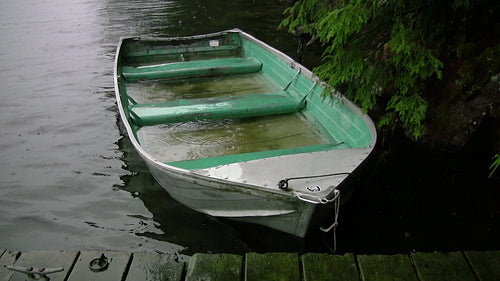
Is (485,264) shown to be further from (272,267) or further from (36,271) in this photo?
(36,271)

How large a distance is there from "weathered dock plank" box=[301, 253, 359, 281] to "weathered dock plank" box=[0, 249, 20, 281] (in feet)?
7.33

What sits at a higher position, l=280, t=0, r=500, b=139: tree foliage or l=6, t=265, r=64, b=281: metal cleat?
l=280, t=0, r=500, b=139: tree foliage

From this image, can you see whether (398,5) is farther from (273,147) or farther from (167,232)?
(167,232)

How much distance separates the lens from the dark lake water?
15.3 feet

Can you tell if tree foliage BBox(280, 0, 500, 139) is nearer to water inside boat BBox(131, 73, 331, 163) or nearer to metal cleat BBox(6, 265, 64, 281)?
water inside boat BBox(131, 73, 331, 163)

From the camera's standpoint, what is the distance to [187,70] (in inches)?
320

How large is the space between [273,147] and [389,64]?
1.84 meters

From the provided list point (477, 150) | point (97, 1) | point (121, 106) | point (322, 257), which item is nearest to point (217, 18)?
point (97, 1)

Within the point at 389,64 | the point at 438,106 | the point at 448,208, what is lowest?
the point at 448,208

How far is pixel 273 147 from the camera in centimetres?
534

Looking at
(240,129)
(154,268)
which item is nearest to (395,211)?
(240,129)

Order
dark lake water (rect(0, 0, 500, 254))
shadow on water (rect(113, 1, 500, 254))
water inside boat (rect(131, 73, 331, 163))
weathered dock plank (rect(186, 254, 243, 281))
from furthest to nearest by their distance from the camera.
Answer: water inside boat (rect(131, 73, 331, 163)) → dark lake water (rect(0, 0, 500, 254)) → shadow on water (rect(113, 1, 500, 254)) → weathered dock plank (rect(186, 254, 243, 281))

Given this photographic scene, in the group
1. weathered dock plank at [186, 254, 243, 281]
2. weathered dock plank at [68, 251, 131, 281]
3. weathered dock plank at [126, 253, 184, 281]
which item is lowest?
weathered dock plank at [68, 251, 131, 281]

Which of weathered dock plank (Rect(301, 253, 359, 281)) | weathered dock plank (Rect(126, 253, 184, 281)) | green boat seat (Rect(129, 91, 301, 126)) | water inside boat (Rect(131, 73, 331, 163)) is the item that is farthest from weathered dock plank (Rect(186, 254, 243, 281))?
green boat seat (Rect(129, 91, 301, 126))
